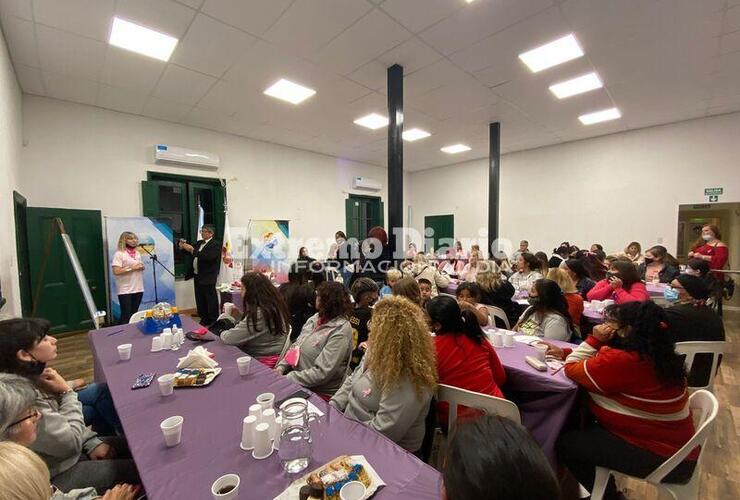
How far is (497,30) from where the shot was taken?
3.38 metres

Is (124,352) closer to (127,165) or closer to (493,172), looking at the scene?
(127,165)

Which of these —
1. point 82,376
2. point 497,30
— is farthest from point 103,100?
point 497,30

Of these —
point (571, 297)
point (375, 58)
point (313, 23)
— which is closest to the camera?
point (571, 297)

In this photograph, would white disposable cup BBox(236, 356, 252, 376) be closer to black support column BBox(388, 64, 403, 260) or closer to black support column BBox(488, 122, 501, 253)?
black support column BBox(388, 64, 403, 260)

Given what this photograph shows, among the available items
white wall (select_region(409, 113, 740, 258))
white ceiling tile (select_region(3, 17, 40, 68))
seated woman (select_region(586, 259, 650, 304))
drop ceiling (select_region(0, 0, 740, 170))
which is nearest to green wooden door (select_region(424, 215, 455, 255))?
white wall (select_region(409, 113, 740, 258))

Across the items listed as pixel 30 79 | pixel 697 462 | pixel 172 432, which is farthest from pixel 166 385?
pixel 30 79

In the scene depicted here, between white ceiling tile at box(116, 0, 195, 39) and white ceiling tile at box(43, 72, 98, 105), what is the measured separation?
1910mm

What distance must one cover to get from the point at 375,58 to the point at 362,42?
36 cm

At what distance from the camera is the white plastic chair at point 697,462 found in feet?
4.44

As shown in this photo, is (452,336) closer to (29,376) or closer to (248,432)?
(248,432)

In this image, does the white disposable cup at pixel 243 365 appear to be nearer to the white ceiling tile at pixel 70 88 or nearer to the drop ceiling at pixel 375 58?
the drop ceiling at pixel 375 58

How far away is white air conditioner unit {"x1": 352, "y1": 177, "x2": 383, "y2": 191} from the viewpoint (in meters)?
9.10

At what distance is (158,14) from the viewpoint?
121 inches

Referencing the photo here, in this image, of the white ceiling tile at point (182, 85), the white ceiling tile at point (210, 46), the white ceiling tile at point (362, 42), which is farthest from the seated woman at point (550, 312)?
the white ceiling tile at point (182, 85)
